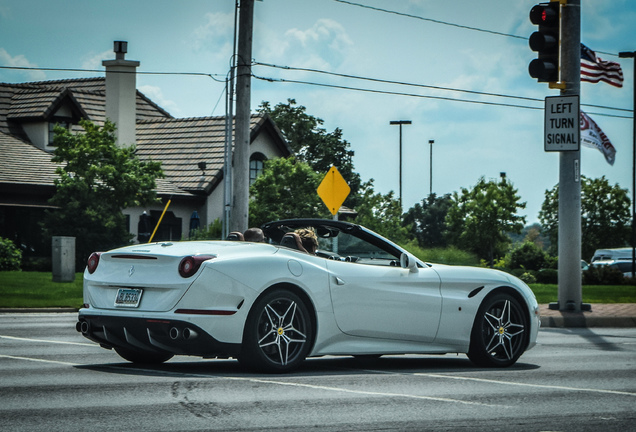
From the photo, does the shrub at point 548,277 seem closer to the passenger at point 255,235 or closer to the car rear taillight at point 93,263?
the passenger at point 255,235

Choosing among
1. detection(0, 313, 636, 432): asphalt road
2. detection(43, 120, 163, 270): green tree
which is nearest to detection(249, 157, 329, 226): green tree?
detection(43, 120, 163, 270): green tree

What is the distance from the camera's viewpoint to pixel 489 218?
212 ft

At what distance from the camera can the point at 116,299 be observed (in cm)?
873

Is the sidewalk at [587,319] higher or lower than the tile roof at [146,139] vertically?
lower

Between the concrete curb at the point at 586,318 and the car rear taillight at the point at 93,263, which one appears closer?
the car rear taillight at the point at 93,263

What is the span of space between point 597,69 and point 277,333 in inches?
668

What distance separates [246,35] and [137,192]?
14383 mm

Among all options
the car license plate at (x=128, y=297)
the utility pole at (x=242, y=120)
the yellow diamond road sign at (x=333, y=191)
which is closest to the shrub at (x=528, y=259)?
the yellow diamond road sign at (x=333, y=191)

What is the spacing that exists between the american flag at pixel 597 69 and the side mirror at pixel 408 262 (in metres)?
15.0

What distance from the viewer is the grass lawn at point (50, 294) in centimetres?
2003

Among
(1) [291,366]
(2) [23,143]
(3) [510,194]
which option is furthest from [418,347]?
(3) [510,194]

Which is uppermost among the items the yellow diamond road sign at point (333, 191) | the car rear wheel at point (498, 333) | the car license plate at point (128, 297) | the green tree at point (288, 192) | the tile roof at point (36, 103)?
the tile roof at point (36, 103)

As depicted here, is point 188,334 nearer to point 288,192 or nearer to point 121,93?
point 288,192

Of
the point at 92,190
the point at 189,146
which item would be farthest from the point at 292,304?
the point at 189,146
